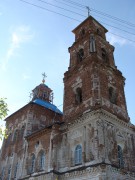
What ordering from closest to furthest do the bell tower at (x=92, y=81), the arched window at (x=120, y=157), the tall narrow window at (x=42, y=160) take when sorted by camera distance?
the arched window at (x=120, y=157) → the bell tower at (x=92, y=81) → the tall narrow window at (x=42, y=160)

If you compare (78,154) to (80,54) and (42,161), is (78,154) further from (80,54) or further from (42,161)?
(80,54)

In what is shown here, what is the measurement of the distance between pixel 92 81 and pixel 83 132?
413cm

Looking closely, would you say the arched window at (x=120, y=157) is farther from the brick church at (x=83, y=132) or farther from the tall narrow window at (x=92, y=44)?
the tall narrow window at (x=92, y=44)

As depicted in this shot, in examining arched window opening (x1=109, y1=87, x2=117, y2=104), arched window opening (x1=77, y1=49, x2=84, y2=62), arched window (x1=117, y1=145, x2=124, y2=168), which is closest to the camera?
arched window (x1=117, y1=145, x2=124, y2=168)

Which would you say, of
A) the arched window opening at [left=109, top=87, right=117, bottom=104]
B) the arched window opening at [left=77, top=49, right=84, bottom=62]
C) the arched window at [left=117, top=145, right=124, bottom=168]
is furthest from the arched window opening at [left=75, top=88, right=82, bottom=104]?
the arched window at [left=117, top=145, right=124, bottom=168]

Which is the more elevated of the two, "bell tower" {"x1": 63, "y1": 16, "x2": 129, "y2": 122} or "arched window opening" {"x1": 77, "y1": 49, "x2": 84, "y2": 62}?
"arched window opening" {"x1": 77, "y1": 49, "x2": 84, "y2": 62}

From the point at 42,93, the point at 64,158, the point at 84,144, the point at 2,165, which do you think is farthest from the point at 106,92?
the point at 42,93

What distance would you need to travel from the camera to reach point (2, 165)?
22750 mm

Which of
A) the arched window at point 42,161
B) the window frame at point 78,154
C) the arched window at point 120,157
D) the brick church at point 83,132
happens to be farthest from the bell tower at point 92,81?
the arched window at point 42,161

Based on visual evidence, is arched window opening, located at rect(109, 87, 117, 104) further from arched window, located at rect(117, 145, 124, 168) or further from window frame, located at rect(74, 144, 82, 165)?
window frame, located at rect(74, 144, 82, 165)

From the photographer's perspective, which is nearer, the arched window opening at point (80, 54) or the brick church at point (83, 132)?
the brick church at point (83, 132)

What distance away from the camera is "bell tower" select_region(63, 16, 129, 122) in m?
17.1

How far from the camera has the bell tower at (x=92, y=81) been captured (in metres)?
17.1

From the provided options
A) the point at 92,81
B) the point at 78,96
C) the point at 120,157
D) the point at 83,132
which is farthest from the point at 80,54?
the point at 120,157
